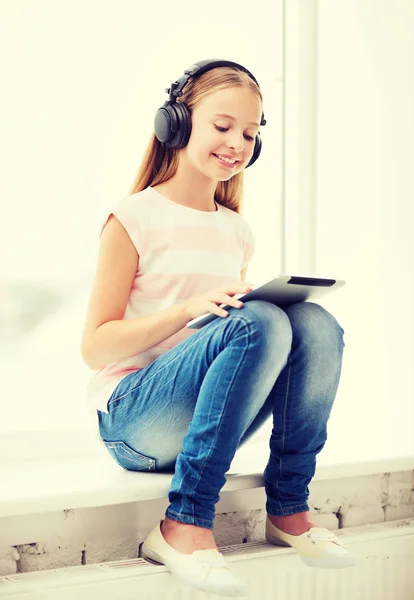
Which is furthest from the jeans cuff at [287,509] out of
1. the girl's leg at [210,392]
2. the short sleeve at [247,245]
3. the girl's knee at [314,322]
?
the short sleeve at [247,245]

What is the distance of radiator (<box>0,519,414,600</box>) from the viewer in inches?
45.2

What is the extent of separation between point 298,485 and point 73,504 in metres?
0.37

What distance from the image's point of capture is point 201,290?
1.34m

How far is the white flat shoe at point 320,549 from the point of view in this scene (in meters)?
1.19

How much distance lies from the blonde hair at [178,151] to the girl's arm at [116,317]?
0.51 ft

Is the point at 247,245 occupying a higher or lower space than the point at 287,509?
higher

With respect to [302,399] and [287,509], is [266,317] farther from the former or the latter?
[287,509]

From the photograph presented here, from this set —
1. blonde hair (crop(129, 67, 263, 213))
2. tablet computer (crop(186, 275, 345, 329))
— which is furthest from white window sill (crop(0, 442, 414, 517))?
blonde hair (crop(129, 67, 263, 213))

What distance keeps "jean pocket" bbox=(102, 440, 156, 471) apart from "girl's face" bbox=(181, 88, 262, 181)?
50 cm

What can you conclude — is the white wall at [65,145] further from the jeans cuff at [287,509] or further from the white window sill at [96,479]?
the jeans cuff at [287,509]

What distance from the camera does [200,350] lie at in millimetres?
1147

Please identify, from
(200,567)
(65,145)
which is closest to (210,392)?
(200,567)

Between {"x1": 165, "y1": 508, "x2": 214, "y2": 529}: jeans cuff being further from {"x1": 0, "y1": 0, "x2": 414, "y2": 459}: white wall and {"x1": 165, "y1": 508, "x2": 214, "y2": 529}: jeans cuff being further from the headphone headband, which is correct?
the headphone headband

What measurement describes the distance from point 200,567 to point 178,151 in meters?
0.72
